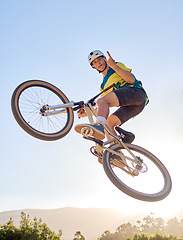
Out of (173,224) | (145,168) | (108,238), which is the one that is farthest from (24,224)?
(173,224)

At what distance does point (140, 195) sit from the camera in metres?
4.84

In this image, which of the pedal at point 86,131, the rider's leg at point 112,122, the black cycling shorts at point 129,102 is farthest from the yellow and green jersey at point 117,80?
the pedal at point 86,131

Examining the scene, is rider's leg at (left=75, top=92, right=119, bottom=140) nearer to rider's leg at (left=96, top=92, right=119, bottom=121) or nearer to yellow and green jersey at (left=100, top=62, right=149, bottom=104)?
rider's leg at (left=96, top=92, right=119, bottom=121)

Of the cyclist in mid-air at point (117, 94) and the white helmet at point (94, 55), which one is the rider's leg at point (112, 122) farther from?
the white helmet at point (94, 55)

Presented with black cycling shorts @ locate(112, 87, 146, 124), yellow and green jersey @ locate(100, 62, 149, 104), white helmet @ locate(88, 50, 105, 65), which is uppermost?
white helmet @ locate(88, 50, 105, 65)

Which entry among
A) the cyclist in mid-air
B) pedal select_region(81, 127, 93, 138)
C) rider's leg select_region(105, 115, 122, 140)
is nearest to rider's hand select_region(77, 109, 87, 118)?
the cyclist in mid-air

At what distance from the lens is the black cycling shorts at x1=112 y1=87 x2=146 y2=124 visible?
17.5 feet

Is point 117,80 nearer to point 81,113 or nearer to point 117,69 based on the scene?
point 117,69

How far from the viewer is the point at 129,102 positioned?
17.9 ft

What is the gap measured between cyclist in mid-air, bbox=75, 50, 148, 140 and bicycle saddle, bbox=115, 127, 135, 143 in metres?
0.10

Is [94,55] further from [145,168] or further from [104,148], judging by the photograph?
[145,168]

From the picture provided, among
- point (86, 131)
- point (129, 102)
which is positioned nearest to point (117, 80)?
point (129, 102)

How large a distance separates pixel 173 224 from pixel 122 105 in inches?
5137

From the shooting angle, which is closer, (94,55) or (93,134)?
(93,134)
